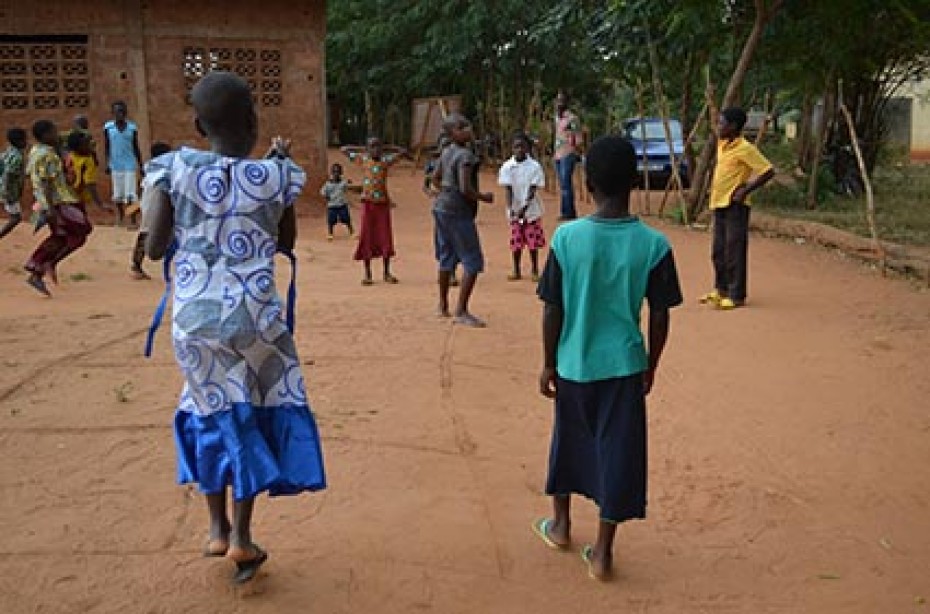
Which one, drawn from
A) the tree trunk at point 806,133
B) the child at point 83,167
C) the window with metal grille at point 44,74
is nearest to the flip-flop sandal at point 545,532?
the child at point 83,167

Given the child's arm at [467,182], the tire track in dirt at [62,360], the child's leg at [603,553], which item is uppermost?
the child's arm at [467,182]

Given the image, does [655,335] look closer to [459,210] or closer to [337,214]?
[459,210]

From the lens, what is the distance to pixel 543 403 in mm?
4996

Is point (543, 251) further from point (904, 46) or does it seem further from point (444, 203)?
point (904, 46)

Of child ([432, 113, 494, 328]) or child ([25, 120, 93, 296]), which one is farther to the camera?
child ([25, 120, 93, 296])

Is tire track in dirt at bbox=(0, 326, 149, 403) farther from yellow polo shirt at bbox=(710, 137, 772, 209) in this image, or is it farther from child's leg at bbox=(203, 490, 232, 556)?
yellow polo shirt at bbox=(710, 137, 772, 209)

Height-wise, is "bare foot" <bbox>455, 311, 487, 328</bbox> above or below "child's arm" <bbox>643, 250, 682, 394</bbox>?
below

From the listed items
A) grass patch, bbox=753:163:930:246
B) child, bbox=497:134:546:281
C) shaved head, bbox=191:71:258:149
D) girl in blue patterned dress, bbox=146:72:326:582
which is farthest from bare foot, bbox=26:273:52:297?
grass patch, bbox=753:163:930:246

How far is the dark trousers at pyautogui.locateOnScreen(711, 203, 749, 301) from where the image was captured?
7129mm

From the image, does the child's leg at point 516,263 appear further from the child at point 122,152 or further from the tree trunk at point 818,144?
the tree trunk at point 818,144

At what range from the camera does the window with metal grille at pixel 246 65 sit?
1299 cm

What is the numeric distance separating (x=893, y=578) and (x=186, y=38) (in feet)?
39.7

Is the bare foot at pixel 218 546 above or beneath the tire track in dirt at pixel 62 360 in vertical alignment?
beneath

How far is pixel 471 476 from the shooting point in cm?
390
